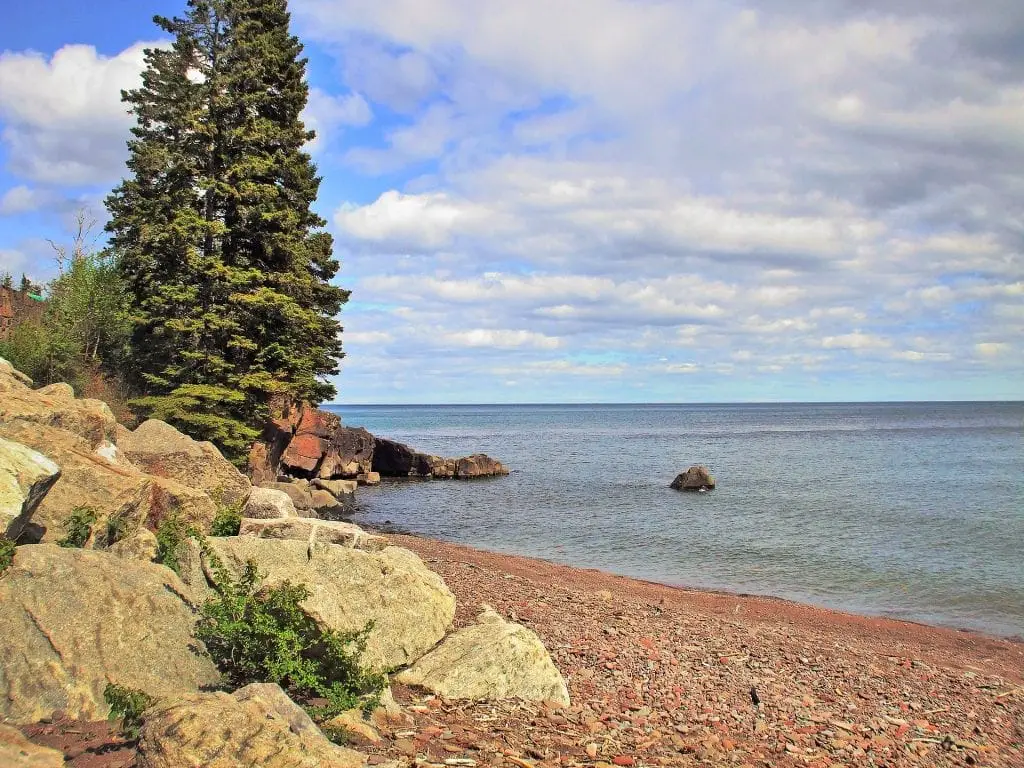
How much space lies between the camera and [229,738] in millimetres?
4680

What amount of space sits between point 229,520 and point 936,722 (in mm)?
10137

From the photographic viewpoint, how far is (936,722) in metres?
9.42

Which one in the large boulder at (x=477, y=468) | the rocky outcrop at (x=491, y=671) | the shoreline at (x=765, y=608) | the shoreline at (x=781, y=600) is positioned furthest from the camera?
the large boulder at (x=477, y=468)

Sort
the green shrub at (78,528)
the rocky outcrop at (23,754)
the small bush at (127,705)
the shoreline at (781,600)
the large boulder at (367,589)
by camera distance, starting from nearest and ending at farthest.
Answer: the rocky outcrop at (23,754)
the small bush at (127,705)
the large boulder at (367,589)
the green shrub at (78,528)
the shoreline at (781,600)

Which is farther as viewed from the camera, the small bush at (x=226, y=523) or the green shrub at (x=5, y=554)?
the small bush at (x=226, y=523)

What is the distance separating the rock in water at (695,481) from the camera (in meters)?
43.2

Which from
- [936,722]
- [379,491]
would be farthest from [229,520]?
[379,491]

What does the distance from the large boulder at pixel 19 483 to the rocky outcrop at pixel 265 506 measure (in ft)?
14.8

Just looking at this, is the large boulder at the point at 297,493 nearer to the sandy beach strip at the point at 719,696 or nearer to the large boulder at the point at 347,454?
the large boulder at the point at 347,454

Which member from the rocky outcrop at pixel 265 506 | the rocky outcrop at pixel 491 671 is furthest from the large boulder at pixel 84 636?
the rocky outcrop at pixel 265 506

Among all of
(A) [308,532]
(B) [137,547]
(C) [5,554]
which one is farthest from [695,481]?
(C) [5,554]

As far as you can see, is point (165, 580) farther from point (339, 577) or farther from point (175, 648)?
point (339, 577)

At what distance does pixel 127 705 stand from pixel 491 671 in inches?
146

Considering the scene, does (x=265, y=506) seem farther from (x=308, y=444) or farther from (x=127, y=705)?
(x=308, y=444)
